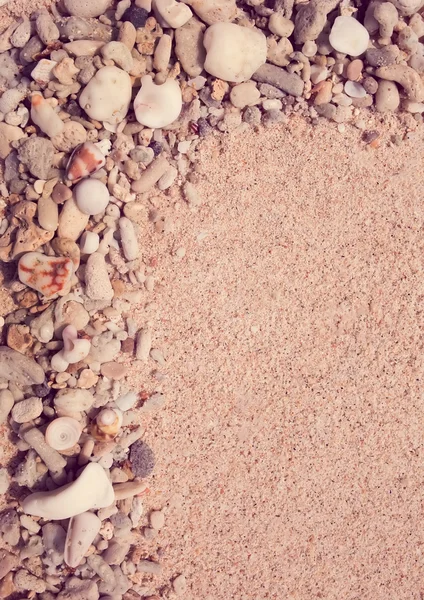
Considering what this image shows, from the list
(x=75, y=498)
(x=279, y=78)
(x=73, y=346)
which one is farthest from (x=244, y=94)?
(x=75, y=498)

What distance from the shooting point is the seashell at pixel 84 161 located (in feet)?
7.08

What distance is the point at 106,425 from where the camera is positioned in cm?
212

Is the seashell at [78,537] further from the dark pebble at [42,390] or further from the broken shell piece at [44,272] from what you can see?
the broken shell piece at [44,272]

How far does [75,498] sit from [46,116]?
1248mm

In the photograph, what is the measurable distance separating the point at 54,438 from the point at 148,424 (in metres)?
0.32

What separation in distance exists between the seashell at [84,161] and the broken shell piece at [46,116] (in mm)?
96

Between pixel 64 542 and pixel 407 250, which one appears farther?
pixel 407 250

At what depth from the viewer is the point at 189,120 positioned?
89.3 inches

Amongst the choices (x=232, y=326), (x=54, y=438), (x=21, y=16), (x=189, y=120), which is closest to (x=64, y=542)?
(x=54, y=438)

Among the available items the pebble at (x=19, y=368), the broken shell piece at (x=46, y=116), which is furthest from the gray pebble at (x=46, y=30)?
the pebble at (x=19, y=368)

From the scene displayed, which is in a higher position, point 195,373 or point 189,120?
point 189,120

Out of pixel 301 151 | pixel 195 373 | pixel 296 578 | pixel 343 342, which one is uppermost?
pixel 301 151

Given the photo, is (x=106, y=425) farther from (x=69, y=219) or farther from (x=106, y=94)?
(x=106, y=94)

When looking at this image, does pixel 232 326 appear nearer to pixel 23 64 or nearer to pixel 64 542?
pixel 64 542
